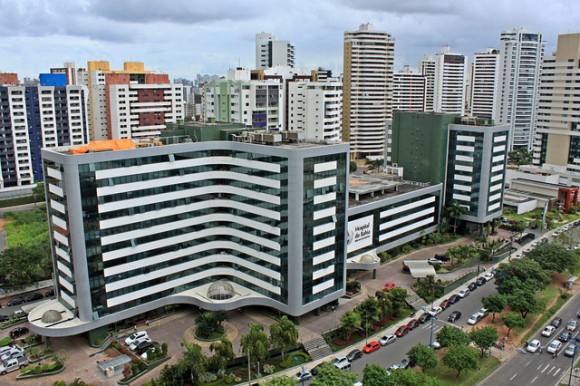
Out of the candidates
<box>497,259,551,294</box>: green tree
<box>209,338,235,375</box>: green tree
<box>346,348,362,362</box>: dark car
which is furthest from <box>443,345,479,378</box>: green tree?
<box>209,338,235,375</box>: green tree

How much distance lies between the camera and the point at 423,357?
51.7m

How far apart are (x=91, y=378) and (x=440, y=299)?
46.3 metres

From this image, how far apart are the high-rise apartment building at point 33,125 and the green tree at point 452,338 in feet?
372

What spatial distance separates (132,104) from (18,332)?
9554 centimetres

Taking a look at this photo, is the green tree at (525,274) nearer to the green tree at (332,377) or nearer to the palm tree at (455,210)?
the palm tree at (455,210)

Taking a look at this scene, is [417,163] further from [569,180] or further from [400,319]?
[569,180]

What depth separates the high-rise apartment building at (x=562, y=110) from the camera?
128 metres

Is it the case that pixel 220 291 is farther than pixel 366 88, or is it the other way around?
pixel 366 88

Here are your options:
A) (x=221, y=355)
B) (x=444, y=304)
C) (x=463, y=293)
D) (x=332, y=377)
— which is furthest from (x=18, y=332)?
(x=463, y=293)

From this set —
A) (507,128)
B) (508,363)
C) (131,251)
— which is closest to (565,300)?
(508,363)

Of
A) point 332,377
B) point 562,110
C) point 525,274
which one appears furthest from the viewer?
point 562,110

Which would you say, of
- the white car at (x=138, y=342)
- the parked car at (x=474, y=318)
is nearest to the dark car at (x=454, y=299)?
the parked car at (x=474, y=318)

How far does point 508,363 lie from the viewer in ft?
185

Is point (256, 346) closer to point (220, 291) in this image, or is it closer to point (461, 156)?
point (220, 291)
